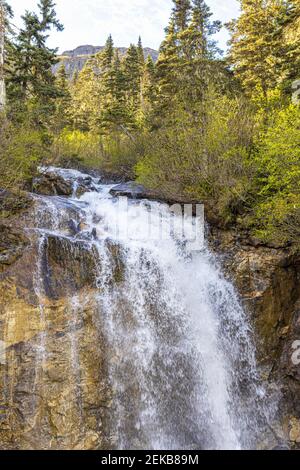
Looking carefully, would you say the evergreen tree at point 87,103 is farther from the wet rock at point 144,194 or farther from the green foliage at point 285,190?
the green foliage at point 285,190

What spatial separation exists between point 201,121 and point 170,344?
8.84 meters

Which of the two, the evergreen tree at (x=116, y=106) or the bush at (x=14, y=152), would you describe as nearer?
the bush at (x=14, y=152)

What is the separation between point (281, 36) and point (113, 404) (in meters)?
19.1

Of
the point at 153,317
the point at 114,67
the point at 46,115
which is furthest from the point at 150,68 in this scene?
the point at 153,317

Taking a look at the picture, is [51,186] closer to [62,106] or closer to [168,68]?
[168,68]

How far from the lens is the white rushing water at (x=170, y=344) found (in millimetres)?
7395

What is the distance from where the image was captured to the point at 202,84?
1683 centimetres

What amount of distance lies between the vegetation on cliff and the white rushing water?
2532 millimetres

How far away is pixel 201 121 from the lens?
42.5ft

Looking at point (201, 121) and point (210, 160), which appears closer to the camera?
point (210, 160)

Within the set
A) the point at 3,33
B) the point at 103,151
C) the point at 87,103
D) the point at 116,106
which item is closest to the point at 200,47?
the point at 116,106

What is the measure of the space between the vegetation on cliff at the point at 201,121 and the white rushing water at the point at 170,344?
253 cm

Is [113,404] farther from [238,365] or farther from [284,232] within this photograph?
[284,232]

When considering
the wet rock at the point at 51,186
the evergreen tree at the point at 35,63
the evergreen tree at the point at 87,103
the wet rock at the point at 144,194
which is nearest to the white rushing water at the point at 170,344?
the wet rock at the point at 144,194
